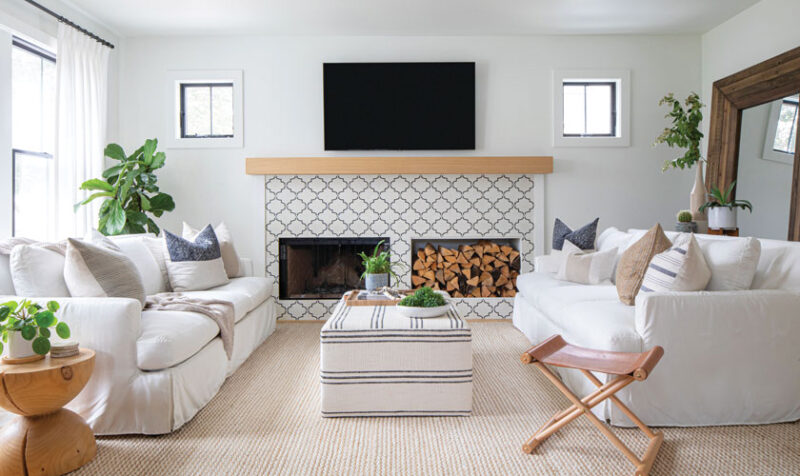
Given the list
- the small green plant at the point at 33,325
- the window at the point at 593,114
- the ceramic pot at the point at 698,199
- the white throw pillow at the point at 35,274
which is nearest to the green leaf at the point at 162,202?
the white throw pillow at the point at 35,274

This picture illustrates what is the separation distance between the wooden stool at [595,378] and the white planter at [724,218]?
2227 millimetres

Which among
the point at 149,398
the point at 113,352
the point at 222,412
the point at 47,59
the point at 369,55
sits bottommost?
the point at 222,412

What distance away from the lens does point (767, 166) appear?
392 cm

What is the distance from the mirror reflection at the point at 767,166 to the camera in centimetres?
372

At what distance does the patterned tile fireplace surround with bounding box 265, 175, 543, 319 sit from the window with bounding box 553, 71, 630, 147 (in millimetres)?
587

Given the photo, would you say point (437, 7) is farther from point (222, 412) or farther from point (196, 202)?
point (222, 412)

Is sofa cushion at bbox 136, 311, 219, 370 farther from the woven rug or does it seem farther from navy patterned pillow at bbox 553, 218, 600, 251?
navy patterned pillow at bbox 553, 218, 600, 251

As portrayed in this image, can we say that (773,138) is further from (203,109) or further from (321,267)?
(203,109)

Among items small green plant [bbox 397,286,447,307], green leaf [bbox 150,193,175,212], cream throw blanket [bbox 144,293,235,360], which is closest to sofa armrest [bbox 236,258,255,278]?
green leaf [bbox 150,193,175,212]

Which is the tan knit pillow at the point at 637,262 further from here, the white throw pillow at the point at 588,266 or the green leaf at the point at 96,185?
the green leaf at the point at 96,185

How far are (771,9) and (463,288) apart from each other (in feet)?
11.0

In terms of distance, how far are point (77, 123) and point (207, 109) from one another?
1.16m

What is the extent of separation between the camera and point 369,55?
4855 millimetres

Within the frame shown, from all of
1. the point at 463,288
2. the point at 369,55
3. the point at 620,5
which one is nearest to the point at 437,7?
the point at 369,55
